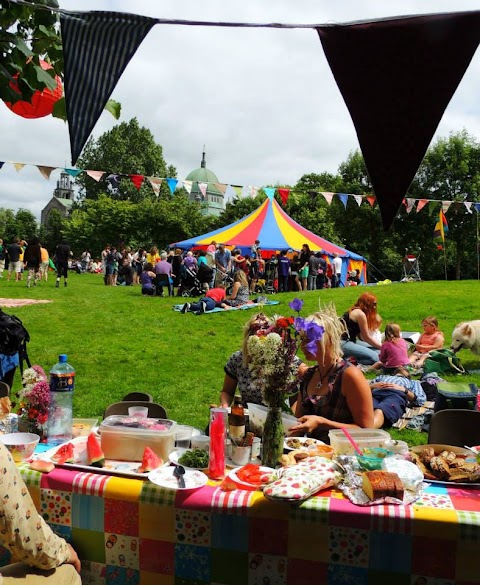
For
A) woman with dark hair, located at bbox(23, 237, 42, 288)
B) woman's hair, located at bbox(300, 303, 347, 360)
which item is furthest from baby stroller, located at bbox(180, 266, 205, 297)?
woman's hair, located at bbox(300, 303, 347, 360)

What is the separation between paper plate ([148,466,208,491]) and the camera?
222 cm

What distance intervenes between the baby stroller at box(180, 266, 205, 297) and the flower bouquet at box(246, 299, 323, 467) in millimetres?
13483

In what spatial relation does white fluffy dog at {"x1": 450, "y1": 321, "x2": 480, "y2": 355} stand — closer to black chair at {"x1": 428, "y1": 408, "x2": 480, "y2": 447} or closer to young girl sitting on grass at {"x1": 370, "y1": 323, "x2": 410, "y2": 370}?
young girl sitting on grass at {"x1": 370, "y1": 323, "x2": 410, "y2": 370}

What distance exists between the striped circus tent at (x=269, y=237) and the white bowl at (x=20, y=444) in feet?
61.6

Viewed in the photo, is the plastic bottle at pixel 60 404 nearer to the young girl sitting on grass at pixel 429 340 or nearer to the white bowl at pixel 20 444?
the white bowl at pixel 20 444

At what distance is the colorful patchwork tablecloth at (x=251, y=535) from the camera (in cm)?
198

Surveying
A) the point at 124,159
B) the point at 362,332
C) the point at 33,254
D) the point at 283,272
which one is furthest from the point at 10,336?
the point at 124,159

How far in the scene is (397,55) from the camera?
104 inches

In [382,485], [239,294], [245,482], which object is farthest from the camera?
[239,294]

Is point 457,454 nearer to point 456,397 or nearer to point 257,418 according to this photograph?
point 257,418

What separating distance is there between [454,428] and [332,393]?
89 cm

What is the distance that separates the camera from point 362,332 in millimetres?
8016

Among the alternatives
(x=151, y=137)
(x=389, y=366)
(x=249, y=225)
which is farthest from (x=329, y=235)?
(x=389, y=366)

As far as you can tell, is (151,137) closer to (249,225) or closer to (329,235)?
(329,235)
